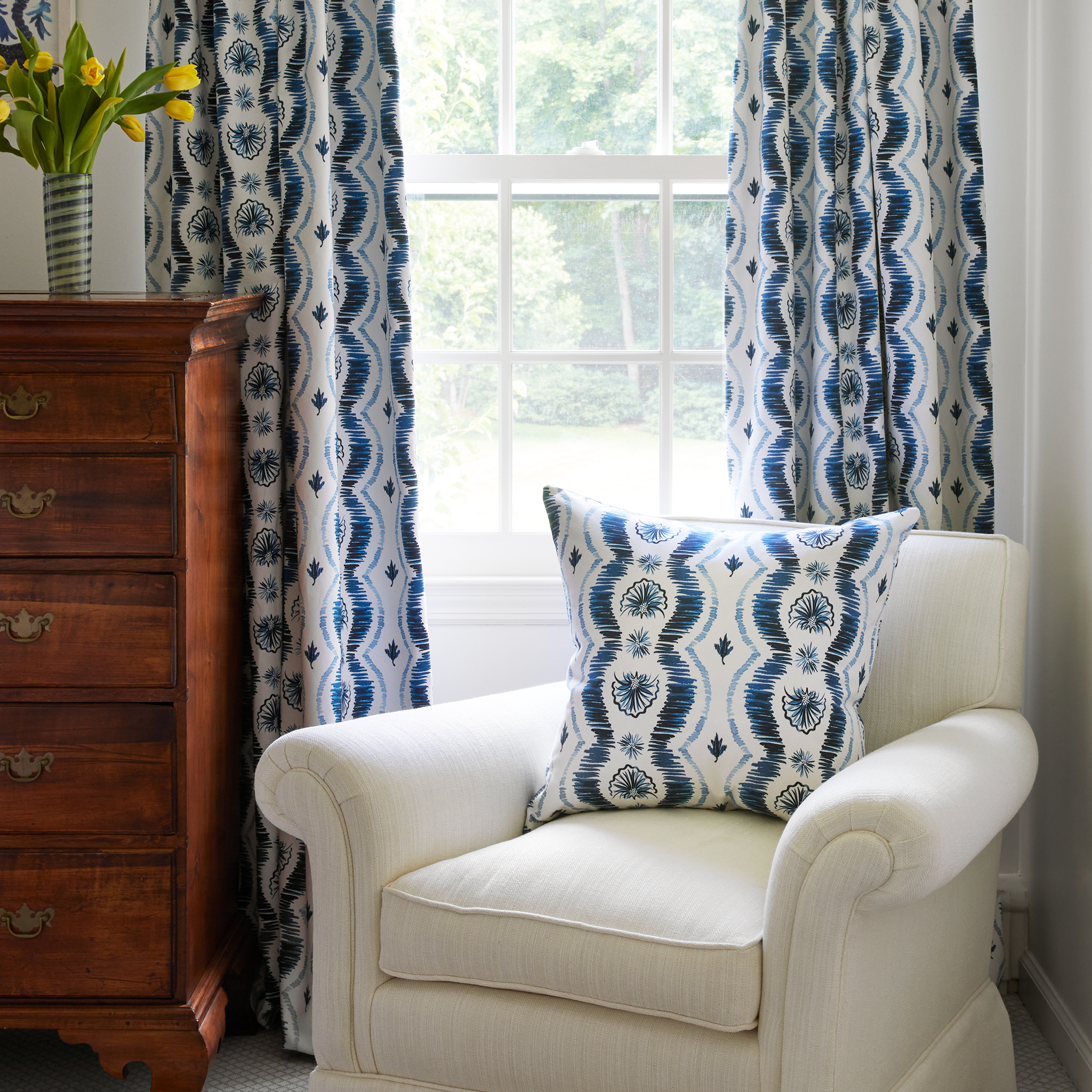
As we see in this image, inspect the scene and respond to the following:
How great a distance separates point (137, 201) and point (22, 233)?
24cm

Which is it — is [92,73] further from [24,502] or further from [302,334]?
[24,502]

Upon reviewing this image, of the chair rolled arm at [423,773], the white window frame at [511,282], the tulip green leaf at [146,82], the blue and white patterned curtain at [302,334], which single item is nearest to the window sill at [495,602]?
the white window frame at [511,282]

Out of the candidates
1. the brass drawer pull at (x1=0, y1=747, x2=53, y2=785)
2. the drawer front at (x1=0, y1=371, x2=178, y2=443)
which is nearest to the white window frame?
the drawer front at (x1=0, y1=371, x2=178, y2=443)

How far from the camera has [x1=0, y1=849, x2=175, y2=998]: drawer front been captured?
1.63 meters

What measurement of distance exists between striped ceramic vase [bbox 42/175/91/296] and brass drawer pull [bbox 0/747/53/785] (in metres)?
0.74

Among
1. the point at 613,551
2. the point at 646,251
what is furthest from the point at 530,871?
the point at 646,251

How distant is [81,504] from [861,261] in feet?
4.52

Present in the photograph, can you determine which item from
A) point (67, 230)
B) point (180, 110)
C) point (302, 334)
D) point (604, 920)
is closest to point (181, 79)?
point (180, 110)

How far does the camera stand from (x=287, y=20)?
1.92 metres

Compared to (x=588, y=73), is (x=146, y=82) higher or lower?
lower

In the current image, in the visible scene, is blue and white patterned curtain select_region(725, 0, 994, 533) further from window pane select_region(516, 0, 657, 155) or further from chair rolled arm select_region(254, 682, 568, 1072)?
chair rolled arm select_region(254, 682, 568, 1072)

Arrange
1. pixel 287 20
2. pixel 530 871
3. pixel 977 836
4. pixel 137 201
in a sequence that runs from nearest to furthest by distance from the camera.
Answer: pixel 977 836, pixel 530 871, pixel 287 20, pixel 137 201

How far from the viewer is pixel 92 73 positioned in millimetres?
1693

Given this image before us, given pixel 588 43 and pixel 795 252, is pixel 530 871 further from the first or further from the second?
pixel 588 43
